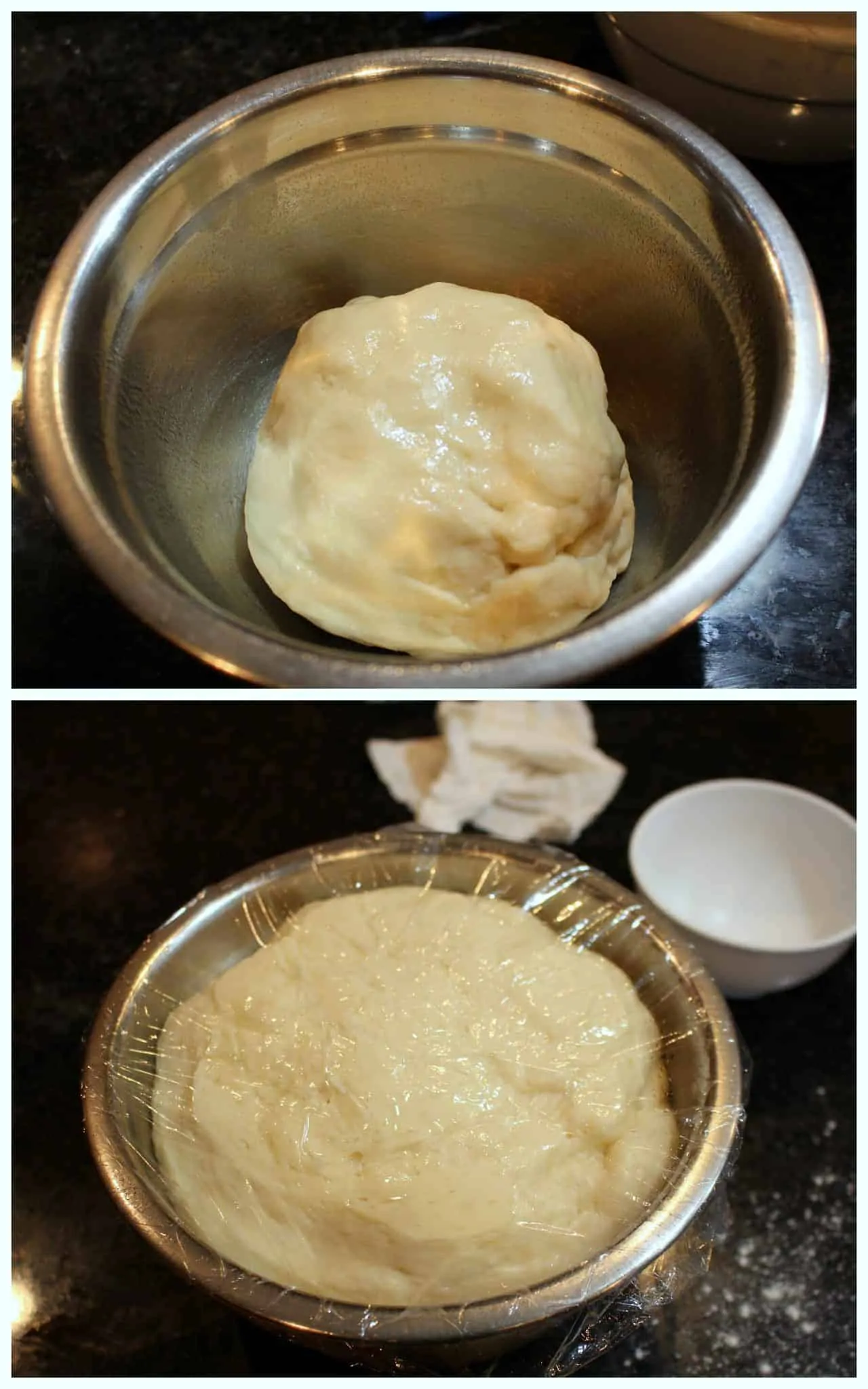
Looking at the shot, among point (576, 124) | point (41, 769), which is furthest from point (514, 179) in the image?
point (41, 769)

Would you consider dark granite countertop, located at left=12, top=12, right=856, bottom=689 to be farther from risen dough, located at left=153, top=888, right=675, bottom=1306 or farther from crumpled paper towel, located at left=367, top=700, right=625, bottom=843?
risen dough, located at left=153, top=888, right=675, bottom=1306

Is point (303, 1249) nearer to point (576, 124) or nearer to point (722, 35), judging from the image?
point (576, 124)

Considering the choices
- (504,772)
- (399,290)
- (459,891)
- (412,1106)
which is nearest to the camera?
(412,1106)

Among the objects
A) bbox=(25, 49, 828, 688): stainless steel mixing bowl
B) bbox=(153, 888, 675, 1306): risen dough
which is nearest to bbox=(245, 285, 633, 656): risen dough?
bbox=(25, 49, 828, 688): stainless steel mixing bowl

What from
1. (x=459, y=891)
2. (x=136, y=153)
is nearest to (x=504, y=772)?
(x=459, y=891)

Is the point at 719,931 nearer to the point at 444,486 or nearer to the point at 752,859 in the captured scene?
the point at 752,859
